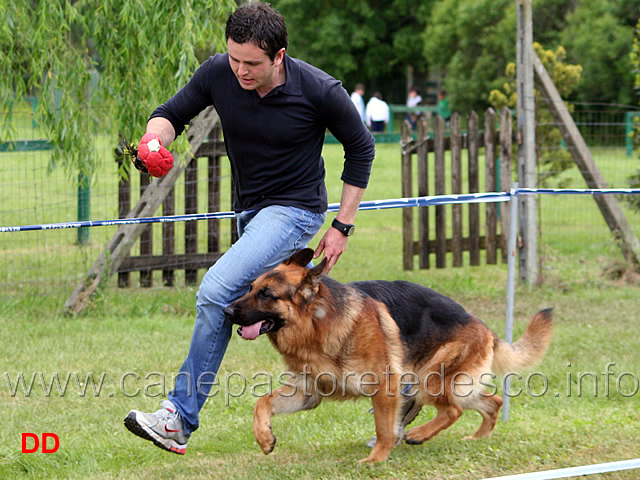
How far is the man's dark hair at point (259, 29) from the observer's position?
3.50 metres

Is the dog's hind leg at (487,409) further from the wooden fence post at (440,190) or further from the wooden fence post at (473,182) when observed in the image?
the wooden fence post at (440,190)

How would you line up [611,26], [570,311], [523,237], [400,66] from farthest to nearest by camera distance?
[400,66] < [611,26] < [523,237] < [570,311]

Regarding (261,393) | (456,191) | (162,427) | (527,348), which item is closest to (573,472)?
(527,348)

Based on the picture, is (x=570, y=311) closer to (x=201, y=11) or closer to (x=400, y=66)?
A: (x=201, y=11)

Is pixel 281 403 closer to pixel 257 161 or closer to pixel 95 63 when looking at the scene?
pixel 257 161

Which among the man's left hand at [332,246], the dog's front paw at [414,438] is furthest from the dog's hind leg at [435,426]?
the man's left hand at [332,246]

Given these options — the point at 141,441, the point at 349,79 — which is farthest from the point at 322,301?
the point at 349,79

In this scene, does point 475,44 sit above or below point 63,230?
above

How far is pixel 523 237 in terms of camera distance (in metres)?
8.99

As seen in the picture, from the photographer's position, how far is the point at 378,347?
4172 mm

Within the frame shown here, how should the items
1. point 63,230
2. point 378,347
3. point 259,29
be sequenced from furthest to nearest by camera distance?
point 63,230 → point 378,347 → point 259,29

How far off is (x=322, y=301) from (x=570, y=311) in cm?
487

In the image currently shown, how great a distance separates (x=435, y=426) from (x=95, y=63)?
522 centimetres

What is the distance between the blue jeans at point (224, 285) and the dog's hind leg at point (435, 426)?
142cm
